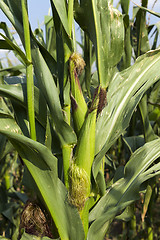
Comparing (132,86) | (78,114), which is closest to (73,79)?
(78,114)

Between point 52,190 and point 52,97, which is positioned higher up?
point 52,97

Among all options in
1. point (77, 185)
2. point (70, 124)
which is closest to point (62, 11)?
point (70, 124)

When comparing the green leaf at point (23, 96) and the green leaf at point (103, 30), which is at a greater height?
the green leaf at point (103, 30)

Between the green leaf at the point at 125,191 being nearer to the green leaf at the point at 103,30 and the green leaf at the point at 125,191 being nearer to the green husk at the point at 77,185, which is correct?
the green husk at the point at 77,185

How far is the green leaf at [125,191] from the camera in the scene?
720mm

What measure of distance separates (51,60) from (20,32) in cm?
11

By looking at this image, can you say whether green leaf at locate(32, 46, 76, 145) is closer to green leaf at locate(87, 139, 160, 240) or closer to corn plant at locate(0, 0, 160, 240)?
corn plant at locate(0, 0, 160, 240)

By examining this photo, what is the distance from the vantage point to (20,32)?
2.35 ft

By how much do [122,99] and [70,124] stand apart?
0.17 meters

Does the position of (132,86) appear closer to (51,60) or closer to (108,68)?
(108,68)

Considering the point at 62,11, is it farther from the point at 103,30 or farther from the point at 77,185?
the point at 77,185

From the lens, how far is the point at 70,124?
765 millimetres

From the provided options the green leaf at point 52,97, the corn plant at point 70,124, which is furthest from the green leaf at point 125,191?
the green leaf at point 52,97

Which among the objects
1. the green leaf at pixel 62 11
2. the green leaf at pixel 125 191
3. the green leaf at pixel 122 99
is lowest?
the green leaf at pixel 125 191
